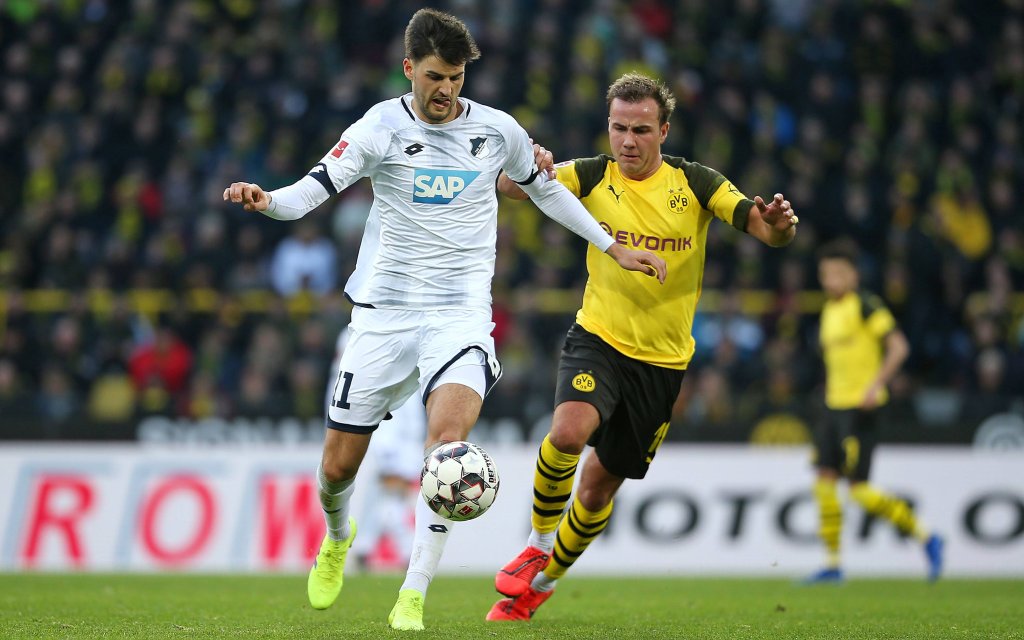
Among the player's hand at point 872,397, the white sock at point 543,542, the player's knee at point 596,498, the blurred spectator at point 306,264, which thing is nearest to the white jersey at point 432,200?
the player's knee at point 596,498

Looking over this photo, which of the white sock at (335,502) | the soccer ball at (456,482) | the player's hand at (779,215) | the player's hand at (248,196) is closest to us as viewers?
the player's hand at (248,196)

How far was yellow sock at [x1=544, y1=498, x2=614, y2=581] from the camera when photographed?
723cm

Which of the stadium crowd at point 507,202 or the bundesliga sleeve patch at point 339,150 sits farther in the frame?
the stadium crowd at point 507,202

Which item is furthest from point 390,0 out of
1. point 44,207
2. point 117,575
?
point 117,575

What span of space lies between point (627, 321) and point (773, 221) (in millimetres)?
918

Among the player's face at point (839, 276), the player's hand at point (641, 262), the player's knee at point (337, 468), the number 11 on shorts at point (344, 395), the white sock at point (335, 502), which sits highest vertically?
the player's hand at point (641, 262)

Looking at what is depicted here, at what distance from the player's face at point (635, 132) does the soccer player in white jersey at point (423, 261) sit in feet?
1.71

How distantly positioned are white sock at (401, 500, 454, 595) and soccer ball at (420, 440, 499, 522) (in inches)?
14.2

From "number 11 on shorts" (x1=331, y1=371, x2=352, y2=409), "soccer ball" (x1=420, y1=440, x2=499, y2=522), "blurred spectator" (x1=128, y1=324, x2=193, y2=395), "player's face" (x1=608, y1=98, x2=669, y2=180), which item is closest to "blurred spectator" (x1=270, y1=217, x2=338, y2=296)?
"blurred spectator" (x1=128, y1=324, x2=193, y2=395)

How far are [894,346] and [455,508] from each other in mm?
6048

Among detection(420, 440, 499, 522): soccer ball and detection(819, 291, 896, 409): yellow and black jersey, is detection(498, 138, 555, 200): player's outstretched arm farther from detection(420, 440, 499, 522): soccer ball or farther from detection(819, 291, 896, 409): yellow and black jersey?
detection(819, 291, 896, 409): yellow and black jersey

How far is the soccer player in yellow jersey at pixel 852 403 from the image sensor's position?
11188 millimetres

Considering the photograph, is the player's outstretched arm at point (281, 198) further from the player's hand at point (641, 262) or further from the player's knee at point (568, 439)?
the player's knee at point (568, 439)

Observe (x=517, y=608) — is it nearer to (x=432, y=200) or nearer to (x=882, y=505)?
(x=432, y=200)
